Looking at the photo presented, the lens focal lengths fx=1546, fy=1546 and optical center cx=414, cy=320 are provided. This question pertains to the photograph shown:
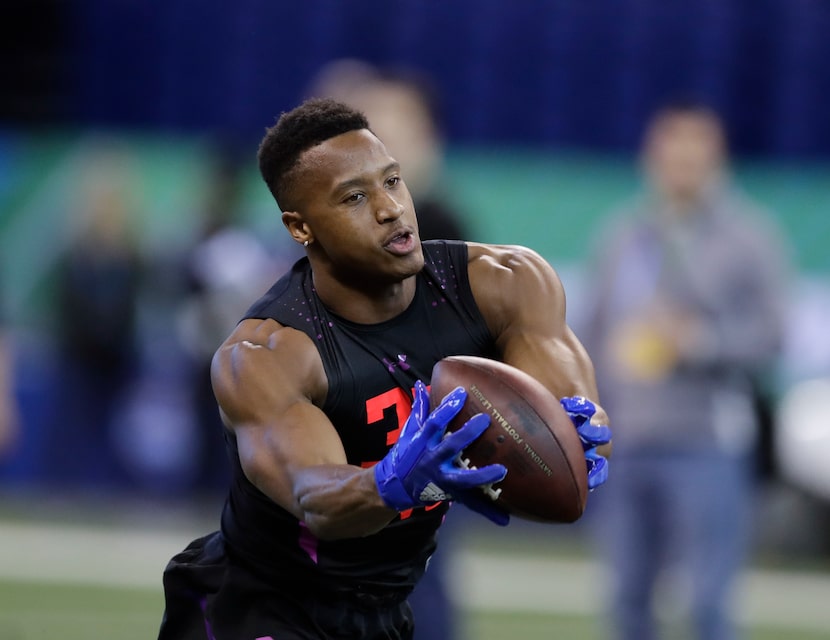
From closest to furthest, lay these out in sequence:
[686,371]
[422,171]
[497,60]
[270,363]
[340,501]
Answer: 1. [340,501]
2. [270,363]
3. [422,171]
4. [686,371]
5. [497,60]

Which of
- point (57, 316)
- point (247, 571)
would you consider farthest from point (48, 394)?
point (247, 571)

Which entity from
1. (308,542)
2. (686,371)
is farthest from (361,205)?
(686,371)

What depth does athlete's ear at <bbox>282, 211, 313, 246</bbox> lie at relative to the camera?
146 inches

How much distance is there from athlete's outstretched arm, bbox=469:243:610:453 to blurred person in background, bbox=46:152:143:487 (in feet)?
18.6

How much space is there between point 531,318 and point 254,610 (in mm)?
993

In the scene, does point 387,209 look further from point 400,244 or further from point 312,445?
point 312,445

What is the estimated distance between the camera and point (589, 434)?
3314 mm

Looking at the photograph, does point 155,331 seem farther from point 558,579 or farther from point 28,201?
point 558,579

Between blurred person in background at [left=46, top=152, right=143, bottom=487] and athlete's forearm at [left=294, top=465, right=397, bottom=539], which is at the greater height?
athlete's forearm at [left=294, top=465, right=397, bottom=539]

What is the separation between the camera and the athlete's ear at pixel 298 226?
3.70m

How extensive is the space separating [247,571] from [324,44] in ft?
25.2

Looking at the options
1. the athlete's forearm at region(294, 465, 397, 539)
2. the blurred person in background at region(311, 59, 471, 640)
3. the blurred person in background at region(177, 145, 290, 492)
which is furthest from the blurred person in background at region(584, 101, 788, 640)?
the athlete's forearm at region(294, 465, 397, 539)

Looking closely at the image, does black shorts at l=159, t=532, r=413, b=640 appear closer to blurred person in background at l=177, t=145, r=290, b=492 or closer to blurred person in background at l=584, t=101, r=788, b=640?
blurred person in background at l=584, t=101, r=788, b=640

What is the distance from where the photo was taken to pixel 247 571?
3.87 meters
